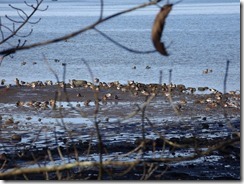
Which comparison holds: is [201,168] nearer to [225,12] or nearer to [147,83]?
[147,83]

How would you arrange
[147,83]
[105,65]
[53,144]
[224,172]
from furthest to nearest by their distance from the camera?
[105,65] < [147,83] < [53,144] < [224,172]

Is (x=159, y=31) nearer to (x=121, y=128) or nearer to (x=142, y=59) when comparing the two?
(x=121, y=128)

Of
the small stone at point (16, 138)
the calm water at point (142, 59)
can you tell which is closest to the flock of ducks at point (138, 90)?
the calm water at point (142, 59)

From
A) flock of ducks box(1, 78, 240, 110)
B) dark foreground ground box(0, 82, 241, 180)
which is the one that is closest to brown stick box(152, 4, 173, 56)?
dark foreground ground box(0, 82, 241, 180)

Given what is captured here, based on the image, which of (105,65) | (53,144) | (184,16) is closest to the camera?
(53,144)

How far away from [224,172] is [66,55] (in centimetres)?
1465

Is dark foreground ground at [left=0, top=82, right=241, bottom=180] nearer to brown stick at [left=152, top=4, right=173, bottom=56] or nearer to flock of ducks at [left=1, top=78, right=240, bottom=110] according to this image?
flock of ducks at [left=1, top=78, right=240, bottom=110]

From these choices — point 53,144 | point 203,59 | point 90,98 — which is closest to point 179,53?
point 203,59

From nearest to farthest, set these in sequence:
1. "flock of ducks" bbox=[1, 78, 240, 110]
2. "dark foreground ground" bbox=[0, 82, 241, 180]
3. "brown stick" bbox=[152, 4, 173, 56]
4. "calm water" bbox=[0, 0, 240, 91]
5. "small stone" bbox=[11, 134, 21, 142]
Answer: "brown stick" bbox=[152, 4, 173, 56]
"dark foreground ground" bbox=[0, 82, 241, 180]
"small stone" bbox=[11, 134, 21, 142]
"flock of ducks" bbox=[1, 78, 240, 110]
"calm water" bbox=[0, 0, 240, 91]

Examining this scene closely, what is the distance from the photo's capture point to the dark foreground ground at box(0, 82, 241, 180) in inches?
303

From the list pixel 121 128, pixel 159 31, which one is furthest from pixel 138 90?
pixel 159 31

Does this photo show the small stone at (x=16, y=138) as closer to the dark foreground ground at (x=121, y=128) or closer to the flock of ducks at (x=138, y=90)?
the dark foreground ground at (x=121, y=128)

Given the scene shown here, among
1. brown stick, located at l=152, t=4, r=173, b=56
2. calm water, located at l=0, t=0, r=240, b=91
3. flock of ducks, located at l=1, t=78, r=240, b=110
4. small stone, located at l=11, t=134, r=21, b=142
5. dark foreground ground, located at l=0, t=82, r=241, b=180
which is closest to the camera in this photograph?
brown stick, located at l=152, t=4, r=173, b=56

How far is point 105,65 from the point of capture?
19141 millimetres
